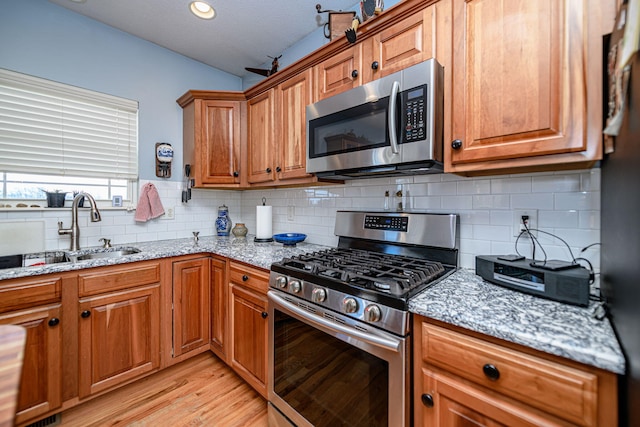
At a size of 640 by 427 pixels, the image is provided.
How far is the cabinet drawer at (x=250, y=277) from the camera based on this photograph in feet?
5.18

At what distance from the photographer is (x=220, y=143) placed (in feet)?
7.88

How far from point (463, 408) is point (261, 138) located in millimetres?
2094

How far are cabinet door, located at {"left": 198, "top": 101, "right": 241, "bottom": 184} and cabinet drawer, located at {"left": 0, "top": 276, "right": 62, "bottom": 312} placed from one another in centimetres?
122

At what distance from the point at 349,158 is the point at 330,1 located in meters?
1.31

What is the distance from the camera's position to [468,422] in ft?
2.77

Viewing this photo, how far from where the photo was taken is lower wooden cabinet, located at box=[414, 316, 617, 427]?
0.66 meters

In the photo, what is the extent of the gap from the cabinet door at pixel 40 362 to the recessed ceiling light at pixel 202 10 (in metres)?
2.14

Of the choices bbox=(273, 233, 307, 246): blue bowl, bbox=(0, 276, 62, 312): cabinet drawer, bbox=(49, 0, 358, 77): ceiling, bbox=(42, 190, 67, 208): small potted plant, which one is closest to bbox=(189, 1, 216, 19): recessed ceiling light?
bbox=(49, 0, 358, 77): ceiling

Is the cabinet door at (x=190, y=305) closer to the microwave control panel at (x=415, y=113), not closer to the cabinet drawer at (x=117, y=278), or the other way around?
the cabinet drawer at (x=117, y=278)

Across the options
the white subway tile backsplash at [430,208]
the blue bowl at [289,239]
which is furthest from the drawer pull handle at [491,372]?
the blue bowl at [289,239]

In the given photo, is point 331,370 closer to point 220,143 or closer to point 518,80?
point 518,80

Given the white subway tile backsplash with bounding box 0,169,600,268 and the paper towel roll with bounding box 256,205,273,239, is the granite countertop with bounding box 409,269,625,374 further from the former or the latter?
the paper towel roll with bounding box 256,205,273,239

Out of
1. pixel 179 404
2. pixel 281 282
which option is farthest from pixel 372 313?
pixel 179 404

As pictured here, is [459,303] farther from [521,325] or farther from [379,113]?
[379,113]
